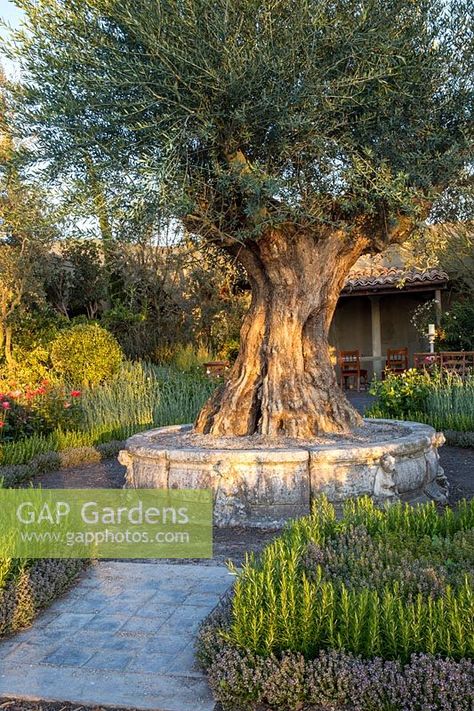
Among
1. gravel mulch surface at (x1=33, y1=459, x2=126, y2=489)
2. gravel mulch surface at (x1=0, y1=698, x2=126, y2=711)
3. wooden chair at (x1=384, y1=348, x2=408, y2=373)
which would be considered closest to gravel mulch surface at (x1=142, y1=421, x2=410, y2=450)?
gravel mulch surface at (x1=33, y1=459, x2=126, y2=489)

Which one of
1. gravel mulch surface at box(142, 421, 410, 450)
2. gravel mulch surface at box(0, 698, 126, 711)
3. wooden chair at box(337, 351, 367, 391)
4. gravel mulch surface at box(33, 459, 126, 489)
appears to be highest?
wooden chair at box(337, 351, 367, 391)

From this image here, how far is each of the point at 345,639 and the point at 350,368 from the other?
1543 cm

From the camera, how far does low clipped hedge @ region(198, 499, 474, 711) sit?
9.02 ft

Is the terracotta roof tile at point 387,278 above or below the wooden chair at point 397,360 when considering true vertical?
above

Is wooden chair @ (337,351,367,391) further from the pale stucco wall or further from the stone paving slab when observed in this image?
the stone paving slab

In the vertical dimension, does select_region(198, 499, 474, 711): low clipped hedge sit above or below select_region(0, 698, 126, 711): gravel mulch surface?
above

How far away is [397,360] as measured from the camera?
17.6m

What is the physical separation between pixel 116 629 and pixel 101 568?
1.17 metres

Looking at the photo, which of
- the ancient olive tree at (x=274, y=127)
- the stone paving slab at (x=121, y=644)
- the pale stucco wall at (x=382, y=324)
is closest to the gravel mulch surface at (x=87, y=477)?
the ancient olive tree at (x=274, y=127)

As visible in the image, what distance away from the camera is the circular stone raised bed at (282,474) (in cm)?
586

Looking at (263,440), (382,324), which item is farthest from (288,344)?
(382,324)

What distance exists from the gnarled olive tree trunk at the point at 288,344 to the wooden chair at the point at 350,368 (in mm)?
10666

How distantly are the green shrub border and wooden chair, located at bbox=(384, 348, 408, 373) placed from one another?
941 centimetres

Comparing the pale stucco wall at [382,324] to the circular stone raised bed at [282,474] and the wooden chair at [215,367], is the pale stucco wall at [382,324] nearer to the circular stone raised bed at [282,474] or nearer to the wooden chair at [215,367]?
the wooden chair at [215,367]
